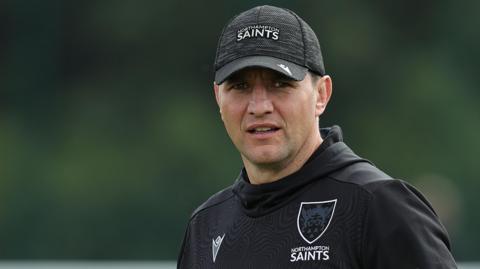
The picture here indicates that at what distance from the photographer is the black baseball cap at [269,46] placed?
3.13 metres

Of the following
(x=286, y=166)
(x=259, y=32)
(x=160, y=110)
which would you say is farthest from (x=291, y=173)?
(x=160, y=110)

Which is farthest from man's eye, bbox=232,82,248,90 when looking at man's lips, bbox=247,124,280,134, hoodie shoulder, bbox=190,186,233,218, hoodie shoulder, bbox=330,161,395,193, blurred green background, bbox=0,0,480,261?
blurred green background, bbox=0,0,480,261

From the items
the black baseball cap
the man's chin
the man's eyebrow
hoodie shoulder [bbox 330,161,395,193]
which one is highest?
the black baseball cap

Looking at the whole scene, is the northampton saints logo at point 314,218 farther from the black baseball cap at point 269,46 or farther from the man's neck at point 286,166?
the black baseball cap at point 269,46

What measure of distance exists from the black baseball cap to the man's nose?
3.1 inches

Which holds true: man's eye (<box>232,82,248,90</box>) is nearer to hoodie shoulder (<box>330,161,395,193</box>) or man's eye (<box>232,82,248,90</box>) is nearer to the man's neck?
the man's neck

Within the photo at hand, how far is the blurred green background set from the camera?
13.4 m

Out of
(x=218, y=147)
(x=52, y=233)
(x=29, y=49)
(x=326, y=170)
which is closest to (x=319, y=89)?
(x=326, y=170)

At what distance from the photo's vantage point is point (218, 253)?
3340mm

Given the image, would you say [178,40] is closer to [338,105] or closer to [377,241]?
[338,105]

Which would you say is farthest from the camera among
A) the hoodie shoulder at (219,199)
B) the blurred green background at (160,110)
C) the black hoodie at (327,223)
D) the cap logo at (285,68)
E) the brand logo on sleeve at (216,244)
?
the blurred green background at (160,110)

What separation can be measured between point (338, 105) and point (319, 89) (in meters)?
11.9

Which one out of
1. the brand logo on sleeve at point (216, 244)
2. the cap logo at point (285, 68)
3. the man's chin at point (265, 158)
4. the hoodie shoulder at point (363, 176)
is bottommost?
the brand logo on sleeve at point (216, 244)

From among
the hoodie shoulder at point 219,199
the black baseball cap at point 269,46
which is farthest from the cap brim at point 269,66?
→ the hoodie shoulder at point 219,199
